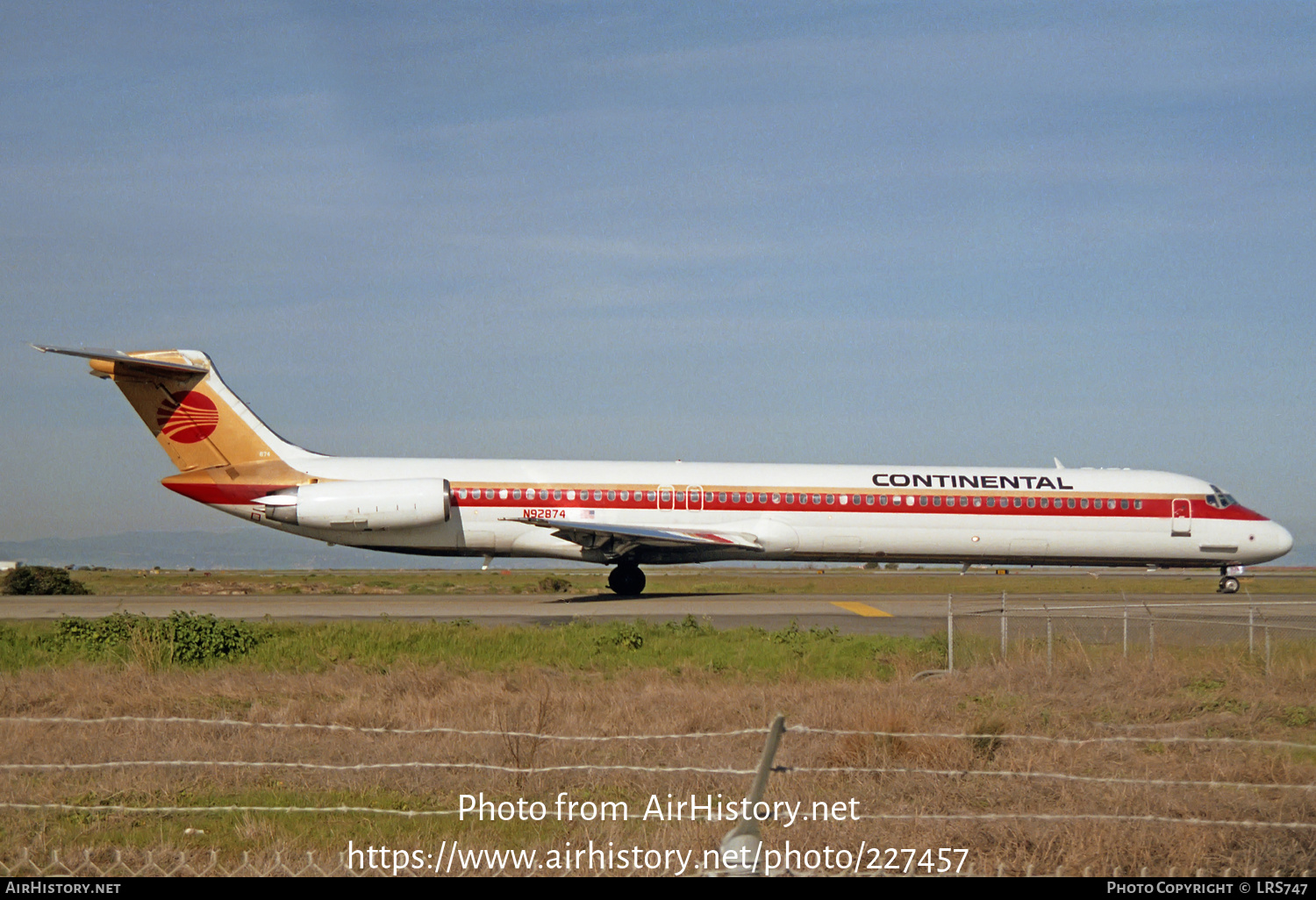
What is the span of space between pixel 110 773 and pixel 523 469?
21.1 meters

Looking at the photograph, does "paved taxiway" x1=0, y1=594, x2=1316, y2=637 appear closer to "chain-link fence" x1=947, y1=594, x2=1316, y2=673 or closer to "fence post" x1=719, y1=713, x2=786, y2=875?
"chain-link fence" x1=947, y1=594, x2=1316, y2=673

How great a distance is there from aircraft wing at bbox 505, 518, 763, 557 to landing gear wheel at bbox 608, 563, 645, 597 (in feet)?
4.35

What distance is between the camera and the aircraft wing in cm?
2847

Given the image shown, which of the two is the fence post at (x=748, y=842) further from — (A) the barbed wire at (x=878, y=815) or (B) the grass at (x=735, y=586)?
(B) the grass at (x=735, y=586)

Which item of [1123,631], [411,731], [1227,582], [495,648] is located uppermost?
[1227,582]

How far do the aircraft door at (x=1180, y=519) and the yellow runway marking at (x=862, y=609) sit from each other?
980cm

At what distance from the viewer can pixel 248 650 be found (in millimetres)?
17766

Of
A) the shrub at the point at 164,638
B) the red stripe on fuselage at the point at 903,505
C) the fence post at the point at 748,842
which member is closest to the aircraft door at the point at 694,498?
the red stripe on fuselage at the point at 903,505

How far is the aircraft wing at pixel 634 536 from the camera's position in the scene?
2847 cm

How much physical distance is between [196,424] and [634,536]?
1192cm

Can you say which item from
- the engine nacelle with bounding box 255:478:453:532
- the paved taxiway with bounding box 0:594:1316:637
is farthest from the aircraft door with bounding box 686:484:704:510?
the engine nacelle with bounding box 255:478:453:532

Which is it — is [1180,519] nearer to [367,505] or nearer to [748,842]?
[367,505]

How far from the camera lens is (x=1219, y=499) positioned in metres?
31.8

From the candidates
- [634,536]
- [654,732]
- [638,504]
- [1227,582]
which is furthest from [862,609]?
[654,732]
